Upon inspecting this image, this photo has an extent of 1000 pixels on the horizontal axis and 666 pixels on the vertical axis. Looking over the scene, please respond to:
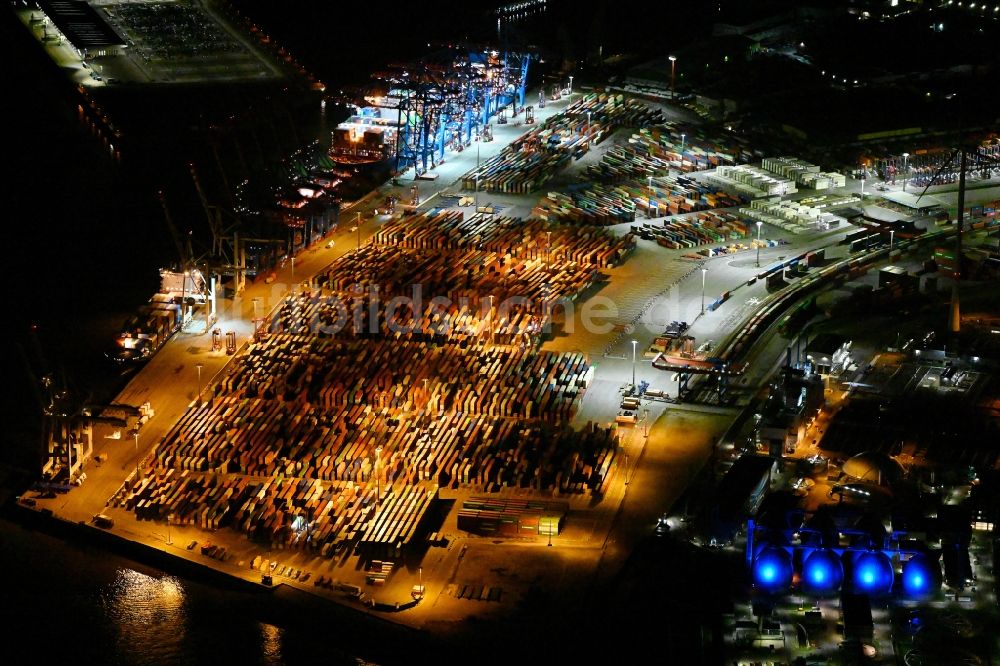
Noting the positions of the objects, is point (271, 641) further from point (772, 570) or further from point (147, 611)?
point (772, 570)

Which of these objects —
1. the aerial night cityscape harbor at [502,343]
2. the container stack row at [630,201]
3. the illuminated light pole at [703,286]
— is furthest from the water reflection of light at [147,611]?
the container stack row at [630,201]

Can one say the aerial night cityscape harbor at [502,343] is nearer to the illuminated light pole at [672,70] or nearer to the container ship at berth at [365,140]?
the illuminated light pole at [672,70]

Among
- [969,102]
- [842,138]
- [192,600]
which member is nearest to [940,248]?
[842,138]

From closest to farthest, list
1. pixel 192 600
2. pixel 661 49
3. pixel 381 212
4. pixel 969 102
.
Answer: pixel 192 600, pixel 381 212, pixel 969 102, pixel 661 49

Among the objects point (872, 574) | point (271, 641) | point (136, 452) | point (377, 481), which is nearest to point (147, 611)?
point (271, 641)

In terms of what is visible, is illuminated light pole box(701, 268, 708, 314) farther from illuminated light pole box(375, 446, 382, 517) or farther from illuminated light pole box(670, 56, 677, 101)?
illuminated light pole box(670, 56, 677, 101)

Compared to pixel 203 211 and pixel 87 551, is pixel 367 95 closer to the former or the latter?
pixel 203 211

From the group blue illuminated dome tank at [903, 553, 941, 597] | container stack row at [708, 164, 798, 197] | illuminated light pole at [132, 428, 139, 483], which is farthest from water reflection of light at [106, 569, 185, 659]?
container stack row at [708, 164, 798, 197]
